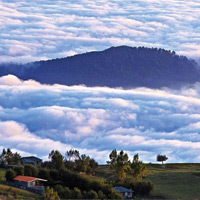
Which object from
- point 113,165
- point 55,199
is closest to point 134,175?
point 113,165

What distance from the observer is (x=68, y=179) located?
152 meters

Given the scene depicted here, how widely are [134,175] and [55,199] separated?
172 feet

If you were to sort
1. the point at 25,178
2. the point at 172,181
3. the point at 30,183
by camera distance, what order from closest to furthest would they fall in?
the point at 30,183 < the point at 25,178 < the point at 172,181

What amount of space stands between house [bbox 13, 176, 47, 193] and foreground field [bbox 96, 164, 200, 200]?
2134 cm

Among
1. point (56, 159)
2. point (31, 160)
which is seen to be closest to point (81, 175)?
point (56, 159)

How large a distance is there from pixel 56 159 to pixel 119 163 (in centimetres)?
1622

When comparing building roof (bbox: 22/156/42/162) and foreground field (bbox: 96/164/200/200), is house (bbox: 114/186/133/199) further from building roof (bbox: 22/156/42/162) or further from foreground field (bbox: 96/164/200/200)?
building roof (bbox: 22/156/42/162)

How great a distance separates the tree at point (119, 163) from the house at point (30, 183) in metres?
22.7

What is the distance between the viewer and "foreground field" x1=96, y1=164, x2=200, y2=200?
149m

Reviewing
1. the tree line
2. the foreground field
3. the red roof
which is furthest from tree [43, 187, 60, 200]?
the foreground field

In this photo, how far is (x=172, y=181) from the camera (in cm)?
16650

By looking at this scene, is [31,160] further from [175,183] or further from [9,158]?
[175,183]

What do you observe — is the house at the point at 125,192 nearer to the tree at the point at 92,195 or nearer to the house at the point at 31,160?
the tree at the point at 92,195

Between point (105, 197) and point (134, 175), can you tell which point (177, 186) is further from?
point (105, 197)
